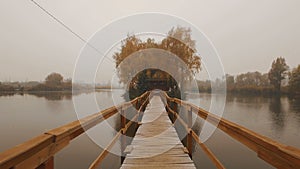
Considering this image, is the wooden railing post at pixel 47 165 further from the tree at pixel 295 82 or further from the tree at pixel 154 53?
the tree at pixel 295 82

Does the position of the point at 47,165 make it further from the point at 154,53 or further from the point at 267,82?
the point at 267,82

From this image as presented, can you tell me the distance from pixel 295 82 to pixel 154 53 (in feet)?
126

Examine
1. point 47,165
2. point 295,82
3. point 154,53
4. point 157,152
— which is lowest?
point 157,152

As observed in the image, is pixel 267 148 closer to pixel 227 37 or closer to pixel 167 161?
pixel 167 161

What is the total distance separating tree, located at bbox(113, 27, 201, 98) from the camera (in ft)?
72.0

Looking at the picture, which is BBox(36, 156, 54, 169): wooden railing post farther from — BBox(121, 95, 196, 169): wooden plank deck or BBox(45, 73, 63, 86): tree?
BBox(45, 73, 63, 86): tree

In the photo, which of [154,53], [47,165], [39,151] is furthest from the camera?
[154,53]

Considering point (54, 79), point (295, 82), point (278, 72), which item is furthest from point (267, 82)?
point (54, 79)

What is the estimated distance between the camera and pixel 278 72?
53.2 m

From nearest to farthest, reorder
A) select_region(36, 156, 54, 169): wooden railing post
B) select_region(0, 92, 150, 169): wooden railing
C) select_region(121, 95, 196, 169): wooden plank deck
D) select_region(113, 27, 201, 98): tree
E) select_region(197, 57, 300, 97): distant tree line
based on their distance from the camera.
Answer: select_region(0, 92, 150, 169): wooden railing
select_region(36, 156, 54, 169): wooden railing post
select_region(121, 95, 196, 169): wooden plank deck
select_region(113, 27, 201, 98): tree
select_region(197, 57, 300, 97): distant tree line

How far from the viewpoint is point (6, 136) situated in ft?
46.0

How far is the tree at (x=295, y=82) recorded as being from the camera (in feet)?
149

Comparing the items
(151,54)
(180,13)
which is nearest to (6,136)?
(151,54)

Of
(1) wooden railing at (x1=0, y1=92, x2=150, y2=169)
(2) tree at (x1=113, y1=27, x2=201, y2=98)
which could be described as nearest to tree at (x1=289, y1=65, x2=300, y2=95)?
(2) tree at (x1=113, y1=27, x2=201, y2=98)
